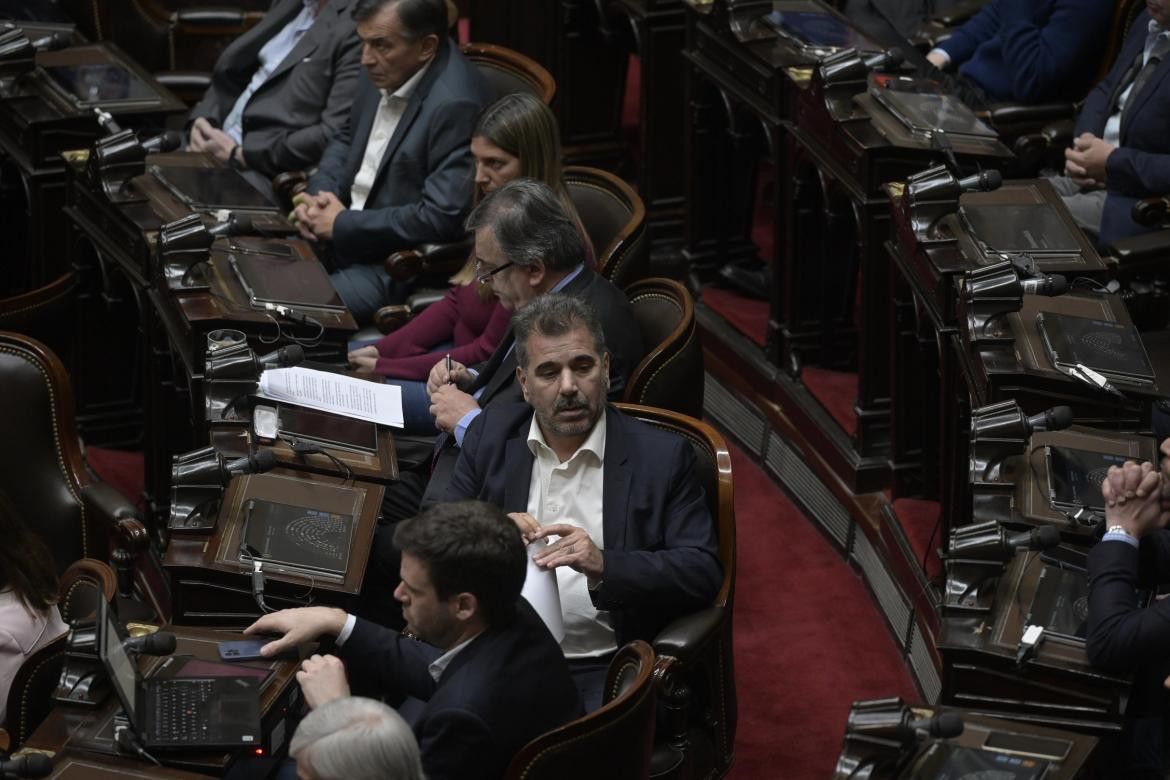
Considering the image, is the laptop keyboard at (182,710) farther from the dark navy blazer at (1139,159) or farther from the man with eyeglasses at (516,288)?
the dark navy blazer at (1139,159)

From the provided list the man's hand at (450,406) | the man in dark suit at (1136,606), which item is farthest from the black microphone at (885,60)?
the man in dark suit at (1136,606)

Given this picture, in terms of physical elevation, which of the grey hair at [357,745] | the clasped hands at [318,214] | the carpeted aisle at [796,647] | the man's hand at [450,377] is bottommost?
the carpeted aisle at [796,647]

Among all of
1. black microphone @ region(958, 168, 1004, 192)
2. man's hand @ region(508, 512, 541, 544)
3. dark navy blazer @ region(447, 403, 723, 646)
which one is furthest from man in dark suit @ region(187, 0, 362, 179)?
man's hand @ region(508, 512, 541, 544)

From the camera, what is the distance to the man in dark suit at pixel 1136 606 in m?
2.74

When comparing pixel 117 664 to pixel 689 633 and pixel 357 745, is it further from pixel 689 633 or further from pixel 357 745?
pixel 689 633

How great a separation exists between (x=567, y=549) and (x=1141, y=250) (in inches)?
67.5

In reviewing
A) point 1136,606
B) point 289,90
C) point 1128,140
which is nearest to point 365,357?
point 289,90

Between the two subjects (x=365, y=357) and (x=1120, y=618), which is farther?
(x=365, y=357)

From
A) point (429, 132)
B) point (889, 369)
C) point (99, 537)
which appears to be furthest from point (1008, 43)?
point (99, 537)

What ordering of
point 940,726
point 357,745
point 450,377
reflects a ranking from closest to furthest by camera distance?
1. point 357,745
2. point 940,726
3. point 450,377

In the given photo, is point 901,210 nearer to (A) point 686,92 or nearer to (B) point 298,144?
(A) point 686,92

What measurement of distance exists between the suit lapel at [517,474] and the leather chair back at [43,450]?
1094 millimetres

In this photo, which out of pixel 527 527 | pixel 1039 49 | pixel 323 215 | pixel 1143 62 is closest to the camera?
pixel 527 527

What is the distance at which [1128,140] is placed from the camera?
446cm
